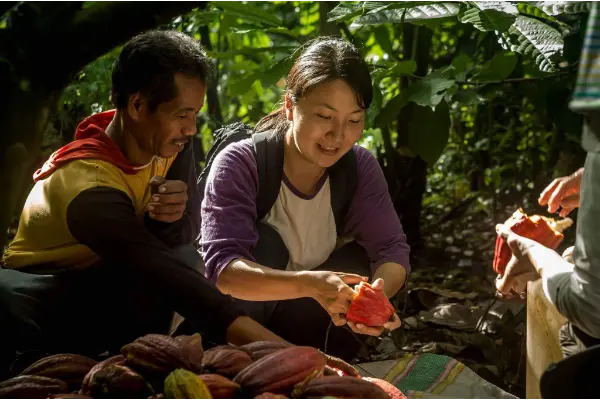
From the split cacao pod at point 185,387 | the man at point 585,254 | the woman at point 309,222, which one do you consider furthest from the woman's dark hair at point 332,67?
the split cacao pod at point 185,387

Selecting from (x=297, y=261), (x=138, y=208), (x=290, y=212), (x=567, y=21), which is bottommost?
(x=297, y=261)

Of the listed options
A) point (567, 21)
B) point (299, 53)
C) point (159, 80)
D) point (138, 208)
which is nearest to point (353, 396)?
point (138, 208)

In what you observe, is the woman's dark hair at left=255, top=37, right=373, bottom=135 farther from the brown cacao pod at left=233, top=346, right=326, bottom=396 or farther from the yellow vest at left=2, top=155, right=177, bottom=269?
the brown cacao pod at left=233, top=346, right=326, bottom=396

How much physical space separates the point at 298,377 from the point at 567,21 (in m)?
1.19

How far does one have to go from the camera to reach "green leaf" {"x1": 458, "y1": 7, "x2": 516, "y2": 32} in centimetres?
166

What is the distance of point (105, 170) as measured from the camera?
1351 millimetres

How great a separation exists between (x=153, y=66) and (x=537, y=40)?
796mm

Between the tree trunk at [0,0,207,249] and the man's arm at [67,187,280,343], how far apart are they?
0.71 feet

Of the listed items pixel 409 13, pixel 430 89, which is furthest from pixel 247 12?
pixel 430 89

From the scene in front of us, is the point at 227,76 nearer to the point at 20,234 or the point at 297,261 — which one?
the point at 297,261

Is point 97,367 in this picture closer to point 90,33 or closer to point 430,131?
point 90,33

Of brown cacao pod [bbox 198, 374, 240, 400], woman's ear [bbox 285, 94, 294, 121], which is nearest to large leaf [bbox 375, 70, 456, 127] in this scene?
woman's ear [bbox 285, 94, 294, 121]

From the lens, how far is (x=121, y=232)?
4.37 ft

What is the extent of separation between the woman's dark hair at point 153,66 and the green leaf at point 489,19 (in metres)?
0.66
